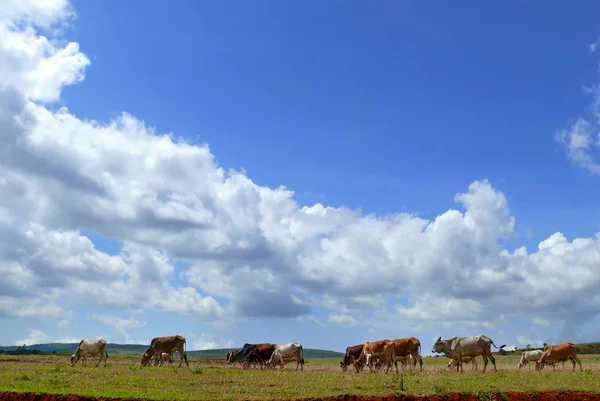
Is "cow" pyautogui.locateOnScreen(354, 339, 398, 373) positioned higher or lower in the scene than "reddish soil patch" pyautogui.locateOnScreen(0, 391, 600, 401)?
higher

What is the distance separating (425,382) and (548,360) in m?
24.9

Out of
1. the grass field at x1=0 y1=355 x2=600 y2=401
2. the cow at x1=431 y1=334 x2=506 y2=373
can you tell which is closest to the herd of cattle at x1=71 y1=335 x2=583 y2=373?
the cow at x1=431 y1=334 x2=506 y2=373

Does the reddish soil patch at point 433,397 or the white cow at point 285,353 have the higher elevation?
the white cow at point 285,353

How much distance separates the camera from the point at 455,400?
66.9 ft

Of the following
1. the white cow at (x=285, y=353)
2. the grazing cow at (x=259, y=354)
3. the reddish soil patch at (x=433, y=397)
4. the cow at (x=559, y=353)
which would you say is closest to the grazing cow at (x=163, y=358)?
the grazing cow at (x=259, y=354)

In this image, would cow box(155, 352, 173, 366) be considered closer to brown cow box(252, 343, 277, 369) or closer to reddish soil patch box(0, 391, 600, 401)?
brown cow box(252, 343, 277, 369)

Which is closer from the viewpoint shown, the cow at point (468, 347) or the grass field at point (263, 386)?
the grass field at point (263, 386)

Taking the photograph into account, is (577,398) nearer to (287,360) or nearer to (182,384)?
(182,384)

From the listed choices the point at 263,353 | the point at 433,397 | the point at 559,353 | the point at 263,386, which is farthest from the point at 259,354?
the point at 433,397

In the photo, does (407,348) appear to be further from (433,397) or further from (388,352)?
(433,397)

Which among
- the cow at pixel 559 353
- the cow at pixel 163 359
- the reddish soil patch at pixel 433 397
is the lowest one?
the reddish soil patch at pixel 433 397

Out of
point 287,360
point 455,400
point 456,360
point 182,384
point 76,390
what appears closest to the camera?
point 455,400

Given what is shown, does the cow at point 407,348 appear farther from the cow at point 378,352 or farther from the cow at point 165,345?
the cow at point 165,345

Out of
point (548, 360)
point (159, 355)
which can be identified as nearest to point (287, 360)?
point (159, 355)
